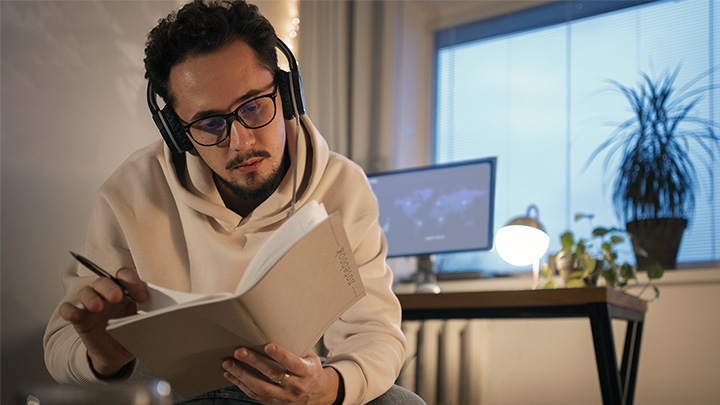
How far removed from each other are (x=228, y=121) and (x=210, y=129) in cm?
4

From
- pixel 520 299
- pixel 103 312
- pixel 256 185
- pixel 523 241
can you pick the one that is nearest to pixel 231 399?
pixel 103 312

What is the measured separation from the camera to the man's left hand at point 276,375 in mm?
838

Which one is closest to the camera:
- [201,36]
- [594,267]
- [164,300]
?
[164,300]

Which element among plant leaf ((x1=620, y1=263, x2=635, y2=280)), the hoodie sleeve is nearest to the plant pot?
plant leaf ((x1=620, y1=263, x2=635, y2=280))

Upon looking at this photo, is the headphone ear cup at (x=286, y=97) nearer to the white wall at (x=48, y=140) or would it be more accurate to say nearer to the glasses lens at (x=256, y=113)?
the glasses lens at (x=256, y=113)

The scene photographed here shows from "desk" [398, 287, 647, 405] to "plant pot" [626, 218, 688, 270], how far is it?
31 centimetres

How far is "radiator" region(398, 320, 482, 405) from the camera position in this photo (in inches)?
101

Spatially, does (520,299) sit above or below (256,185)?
below

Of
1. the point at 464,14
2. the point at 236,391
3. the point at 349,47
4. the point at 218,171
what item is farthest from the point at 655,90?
the point at 236,391

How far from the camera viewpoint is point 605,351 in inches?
67.5

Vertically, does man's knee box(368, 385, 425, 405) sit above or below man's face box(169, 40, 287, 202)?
below

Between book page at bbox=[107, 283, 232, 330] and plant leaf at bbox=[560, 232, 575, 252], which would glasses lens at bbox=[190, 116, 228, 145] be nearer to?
book page at bbox=[107, 283, 232, 330]

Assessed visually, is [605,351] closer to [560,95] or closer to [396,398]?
[396,398]

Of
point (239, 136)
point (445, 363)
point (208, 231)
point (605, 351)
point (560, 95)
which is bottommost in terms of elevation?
point (445, 363)
